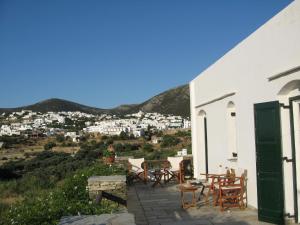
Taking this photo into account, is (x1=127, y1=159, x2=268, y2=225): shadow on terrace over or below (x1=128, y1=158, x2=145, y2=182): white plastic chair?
below

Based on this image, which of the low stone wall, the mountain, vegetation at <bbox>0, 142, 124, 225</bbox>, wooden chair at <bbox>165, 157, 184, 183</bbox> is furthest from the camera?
the mountain

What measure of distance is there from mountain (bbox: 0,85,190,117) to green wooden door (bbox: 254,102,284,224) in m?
54.3

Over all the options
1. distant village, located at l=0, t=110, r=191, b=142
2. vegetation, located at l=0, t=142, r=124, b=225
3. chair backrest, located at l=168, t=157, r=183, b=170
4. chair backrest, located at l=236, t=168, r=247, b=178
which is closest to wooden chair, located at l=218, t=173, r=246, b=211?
chair backrest, located at l=236, t=168, r=247, b=178

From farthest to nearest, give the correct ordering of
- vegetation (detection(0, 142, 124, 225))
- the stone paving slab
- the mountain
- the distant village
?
the mountain < the distant village < vegetation (detection(0, 142, 124, 225)) < the stone paving slab

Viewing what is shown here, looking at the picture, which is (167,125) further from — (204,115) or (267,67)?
(267,67)

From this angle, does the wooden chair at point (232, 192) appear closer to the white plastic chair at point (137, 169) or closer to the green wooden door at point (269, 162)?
the green wooden door at point (269, 162)

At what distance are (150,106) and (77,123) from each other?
13594mm

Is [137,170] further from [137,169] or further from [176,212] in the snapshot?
[176,212]

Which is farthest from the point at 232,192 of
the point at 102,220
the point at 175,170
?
the point at 102,220

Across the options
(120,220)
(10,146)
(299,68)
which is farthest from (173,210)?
(10,146)

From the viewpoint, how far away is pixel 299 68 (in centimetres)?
669

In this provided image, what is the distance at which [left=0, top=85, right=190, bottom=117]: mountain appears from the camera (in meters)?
67.8

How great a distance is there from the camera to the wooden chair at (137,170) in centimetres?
1447

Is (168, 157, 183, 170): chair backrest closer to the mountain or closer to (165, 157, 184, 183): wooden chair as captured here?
(165, 157, 184, 183): wooden chair
